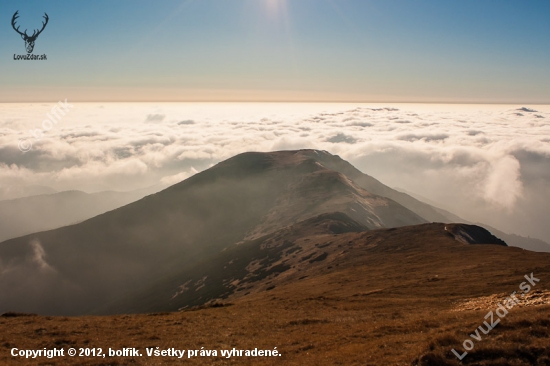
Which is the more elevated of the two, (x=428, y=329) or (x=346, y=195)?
(x=428, y=329)

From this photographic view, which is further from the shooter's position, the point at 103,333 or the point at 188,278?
the point at 188,278

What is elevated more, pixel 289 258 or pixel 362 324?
pixel 362 324

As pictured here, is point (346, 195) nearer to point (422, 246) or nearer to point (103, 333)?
point (422, 246)

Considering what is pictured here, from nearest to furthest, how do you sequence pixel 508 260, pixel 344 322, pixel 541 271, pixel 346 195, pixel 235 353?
pixel 235 353 < pixel 344 322 < pixel 541 271 < pixel 508 260 < pixel 346 195

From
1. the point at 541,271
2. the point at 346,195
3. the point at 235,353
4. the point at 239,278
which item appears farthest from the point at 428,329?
the point at 346,195

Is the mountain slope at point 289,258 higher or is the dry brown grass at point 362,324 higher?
the dry brown grass at point 362,324

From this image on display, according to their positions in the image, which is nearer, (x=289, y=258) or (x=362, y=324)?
(x=362, y=324)

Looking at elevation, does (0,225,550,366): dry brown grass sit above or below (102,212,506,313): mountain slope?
above

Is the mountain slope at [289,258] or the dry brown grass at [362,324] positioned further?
the mountain slope at [289,258]

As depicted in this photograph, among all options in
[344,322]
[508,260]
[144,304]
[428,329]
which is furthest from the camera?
[144,304]

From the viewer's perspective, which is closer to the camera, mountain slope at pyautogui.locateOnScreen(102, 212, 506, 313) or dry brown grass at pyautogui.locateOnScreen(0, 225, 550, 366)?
dry brown grass at pyautogui.locateOnScreen(0, 225, 550, 366)

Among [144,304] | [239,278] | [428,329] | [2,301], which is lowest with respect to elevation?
[2,301]
